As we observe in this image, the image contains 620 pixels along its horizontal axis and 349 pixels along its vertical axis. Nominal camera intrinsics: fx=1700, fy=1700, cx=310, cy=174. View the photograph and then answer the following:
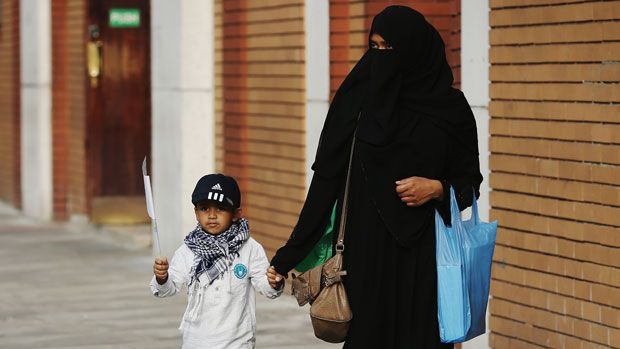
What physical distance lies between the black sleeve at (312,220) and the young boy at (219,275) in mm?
516

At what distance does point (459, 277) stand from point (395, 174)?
43 cm

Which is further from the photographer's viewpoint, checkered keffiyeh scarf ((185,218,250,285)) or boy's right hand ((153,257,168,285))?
checkered keffiyeh scarf ((185,218,250,285))

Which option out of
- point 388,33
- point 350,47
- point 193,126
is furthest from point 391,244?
point 193,126

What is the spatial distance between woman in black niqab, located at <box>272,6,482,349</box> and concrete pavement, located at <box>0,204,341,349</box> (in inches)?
165

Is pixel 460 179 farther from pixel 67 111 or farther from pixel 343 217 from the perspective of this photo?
pixel 67 111

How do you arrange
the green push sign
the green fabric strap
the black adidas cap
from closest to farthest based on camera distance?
the green fabric strap < the black adidas cap < the green push sign

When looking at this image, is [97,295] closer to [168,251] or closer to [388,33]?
[168,251]

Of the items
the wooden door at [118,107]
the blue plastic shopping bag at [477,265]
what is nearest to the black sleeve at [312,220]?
the blue plastic shopping bag at [477,265]

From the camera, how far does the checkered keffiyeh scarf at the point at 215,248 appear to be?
267 inches

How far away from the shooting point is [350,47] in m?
11.6

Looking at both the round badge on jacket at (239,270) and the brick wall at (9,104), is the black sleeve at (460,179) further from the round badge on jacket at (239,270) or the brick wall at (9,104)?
the brick wall at (9,104)

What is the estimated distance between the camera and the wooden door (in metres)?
18.0

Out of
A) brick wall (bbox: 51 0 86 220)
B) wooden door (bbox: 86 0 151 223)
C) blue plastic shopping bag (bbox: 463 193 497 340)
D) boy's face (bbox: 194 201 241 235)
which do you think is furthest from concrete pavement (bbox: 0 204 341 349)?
blue plastic shopping bag (bbox: 463 193 497 340)

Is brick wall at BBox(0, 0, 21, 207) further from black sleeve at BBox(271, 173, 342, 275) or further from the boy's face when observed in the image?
black sleeve at BBox(271, 173, 342, 275)
